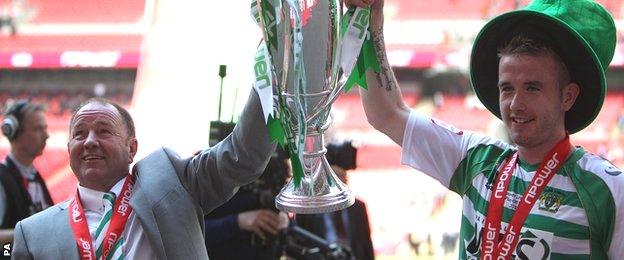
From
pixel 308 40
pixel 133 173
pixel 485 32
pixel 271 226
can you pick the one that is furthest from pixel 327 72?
pixel 271 226

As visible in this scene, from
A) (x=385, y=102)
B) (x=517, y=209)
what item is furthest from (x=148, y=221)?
(x=517, y=209)

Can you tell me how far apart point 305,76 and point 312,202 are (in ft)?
0.62

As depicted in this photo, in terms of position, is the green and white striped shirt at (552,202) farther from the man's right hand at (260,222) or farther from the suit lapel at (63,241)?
the man's right hand at (260,222)

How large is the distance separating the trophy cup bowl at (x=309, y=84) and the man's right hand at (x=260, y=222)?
0.87 m

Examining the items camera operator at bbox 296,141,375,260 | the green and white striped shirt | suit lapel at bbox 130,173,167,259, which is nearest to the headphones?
camera operator at bbox 296,141,375,260

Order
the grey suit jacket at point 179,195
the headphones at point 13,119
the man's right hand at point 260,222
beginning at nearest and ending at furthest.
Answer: the grey suit jacket at point 179,195 → the man's right hand at point 260,222 → the headphones at point 13,119

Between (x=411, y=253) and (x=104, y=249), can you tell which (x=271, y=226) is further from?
(x=411, y=253)

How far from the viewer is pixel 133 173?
153 cm

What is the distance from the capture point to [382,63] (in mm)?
1474

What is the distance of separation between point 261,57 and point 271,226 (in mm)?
1011

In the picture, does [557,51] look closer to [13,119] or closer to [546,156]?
[546,156]

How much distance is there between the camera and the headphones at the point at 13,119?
262cm

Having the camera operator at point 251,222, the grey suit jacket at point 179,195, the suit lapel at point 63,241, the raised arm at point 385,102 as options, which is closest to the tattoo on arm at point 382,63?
the raised arm at point 385,102

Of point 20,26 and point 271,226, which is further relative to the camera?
point 20,26
